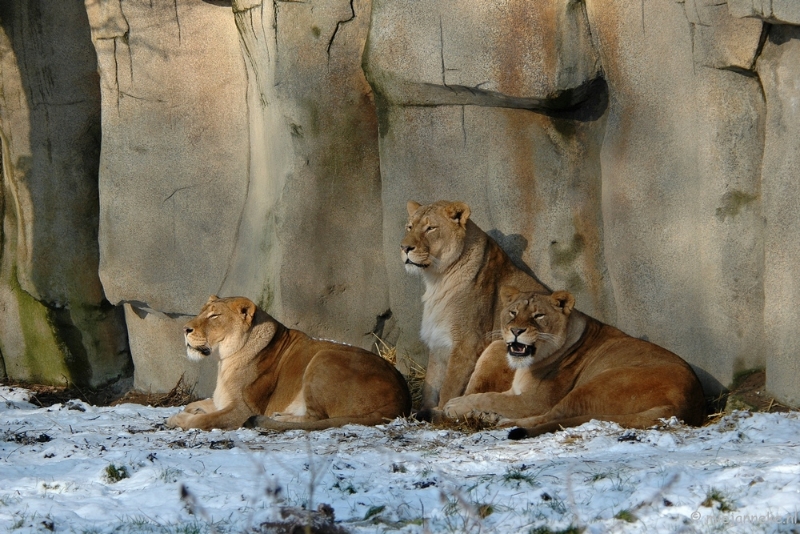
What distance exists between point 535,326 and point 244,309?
213cm

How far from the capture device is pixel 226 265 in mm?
10570

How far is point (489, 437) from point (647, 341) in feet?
4.94

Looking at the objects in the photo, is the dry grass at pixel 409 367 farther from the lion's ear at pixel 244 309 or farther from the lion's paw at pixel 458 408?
the lion's ear at pixel 244 309

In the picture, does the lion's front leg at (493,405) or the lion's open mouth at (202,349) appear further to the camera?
the lion's open mouth at (202,349)

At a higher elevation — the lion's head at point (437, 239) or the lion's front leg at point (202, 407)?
the lion's head at point (437, 239)

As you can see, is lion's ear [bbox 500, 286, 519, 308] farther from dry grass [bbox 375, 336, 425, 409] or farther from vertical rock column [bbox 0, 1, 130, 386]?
vertical rock column [bbox 0, 1, 130, 386]

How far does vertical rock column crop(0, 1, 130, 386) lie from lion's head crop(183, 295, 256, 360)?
3.90m

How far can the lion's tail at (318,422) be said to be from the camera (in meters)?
7.45

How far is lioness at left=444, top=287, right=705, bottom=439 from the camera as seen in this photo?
278 inches

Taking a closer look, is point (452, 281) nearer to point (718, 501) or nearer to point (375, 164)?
point (375, 164)

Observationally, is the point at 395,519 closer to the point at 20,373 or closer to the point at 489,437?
the point at 489,437

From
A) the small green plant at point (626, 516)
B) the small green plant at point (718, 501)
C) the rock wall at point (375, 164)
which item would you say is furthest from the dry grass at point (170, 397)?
the small green plant at point (718, 501)

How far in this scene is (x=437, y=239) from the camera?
8.69 m

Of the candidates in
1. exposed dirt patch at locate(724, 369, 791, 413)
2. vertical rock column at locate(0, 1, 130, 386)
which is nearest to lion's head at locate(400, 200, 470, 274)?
exposed dirt patch at locate(724, 369, 791, 413)
